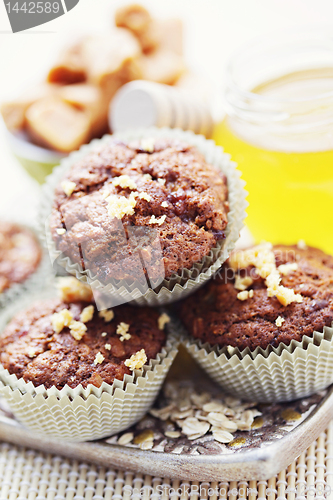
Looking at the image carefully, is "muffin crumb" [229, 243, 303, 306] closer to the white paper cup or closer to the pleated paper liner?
the pleated paper liner

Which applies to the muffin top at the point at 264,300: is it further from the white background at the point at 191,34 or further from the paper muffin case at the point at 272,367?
the white background at the point at 191,34

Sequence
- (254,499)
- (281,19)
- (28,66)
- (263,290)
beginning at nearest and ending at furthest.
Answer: (254,499) → (263,290) → (28,66) → (281,19)

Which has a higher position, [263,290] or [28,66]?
[28,66]

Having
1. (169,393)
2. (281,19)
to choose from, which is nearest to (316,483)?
(169,393)

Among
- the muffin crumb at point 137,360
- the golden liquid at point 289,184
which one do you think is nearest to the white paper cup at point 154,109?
the golden liquid at point 289,184

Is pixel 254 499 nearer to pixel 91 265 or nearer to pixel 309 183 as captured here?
pixel 91 265
